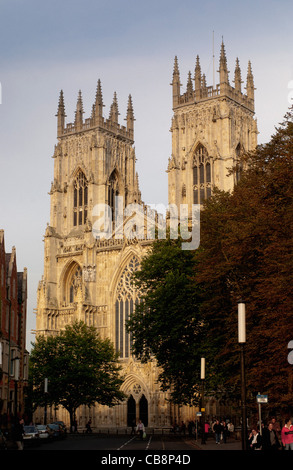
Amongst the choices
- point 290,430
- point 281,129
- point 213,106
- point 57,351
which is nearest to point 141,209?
point 213,106

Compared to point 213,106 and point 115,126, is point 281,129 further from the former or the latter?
point 115,126

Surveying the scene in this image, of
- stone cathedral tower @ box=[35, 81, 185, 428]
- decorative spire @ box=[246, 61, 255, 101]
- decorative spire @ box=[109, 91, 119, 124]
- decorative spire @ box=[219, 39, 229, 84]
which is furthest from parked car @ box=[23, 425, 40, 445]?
decorative spire @ box=[246, 61, 255, 101]

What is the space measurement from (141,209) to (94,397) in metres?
21.6

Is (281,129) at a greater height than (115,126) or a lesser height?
lesser

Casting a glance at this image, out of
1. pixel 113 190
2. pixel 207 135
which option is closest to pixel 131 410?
pixel 113 190

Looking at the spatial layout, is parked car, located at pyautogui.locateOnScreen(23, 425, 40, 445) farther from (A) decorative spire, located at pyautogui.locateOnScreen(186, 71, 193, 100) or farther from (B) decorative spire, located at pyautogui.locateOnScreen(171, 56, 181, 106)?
(B) decorative spire, located at pyautogui.locateOnScreen(171, 56, 181, 106)

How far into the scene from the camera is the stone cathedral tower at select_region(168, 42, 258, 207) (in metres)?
74.6

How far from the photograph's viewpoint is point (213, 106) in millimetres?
77062

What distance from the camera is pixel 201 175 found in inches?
2990

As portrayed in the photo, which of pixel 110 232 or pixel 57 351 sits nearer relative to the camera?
pixel 57 351

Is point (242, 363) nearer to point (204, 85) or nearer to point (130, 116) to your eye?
point (204, 85)

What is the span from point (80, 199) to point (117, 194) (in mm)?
4077

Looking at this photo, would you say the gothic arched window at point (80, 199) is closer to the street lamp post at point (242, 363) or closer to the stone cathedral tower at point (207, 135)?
the stone cathedral tower at point (207, 135)

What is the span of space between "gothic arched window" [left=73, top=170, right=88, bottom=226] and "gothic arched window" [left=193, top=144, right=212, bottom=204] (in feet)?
39.0
